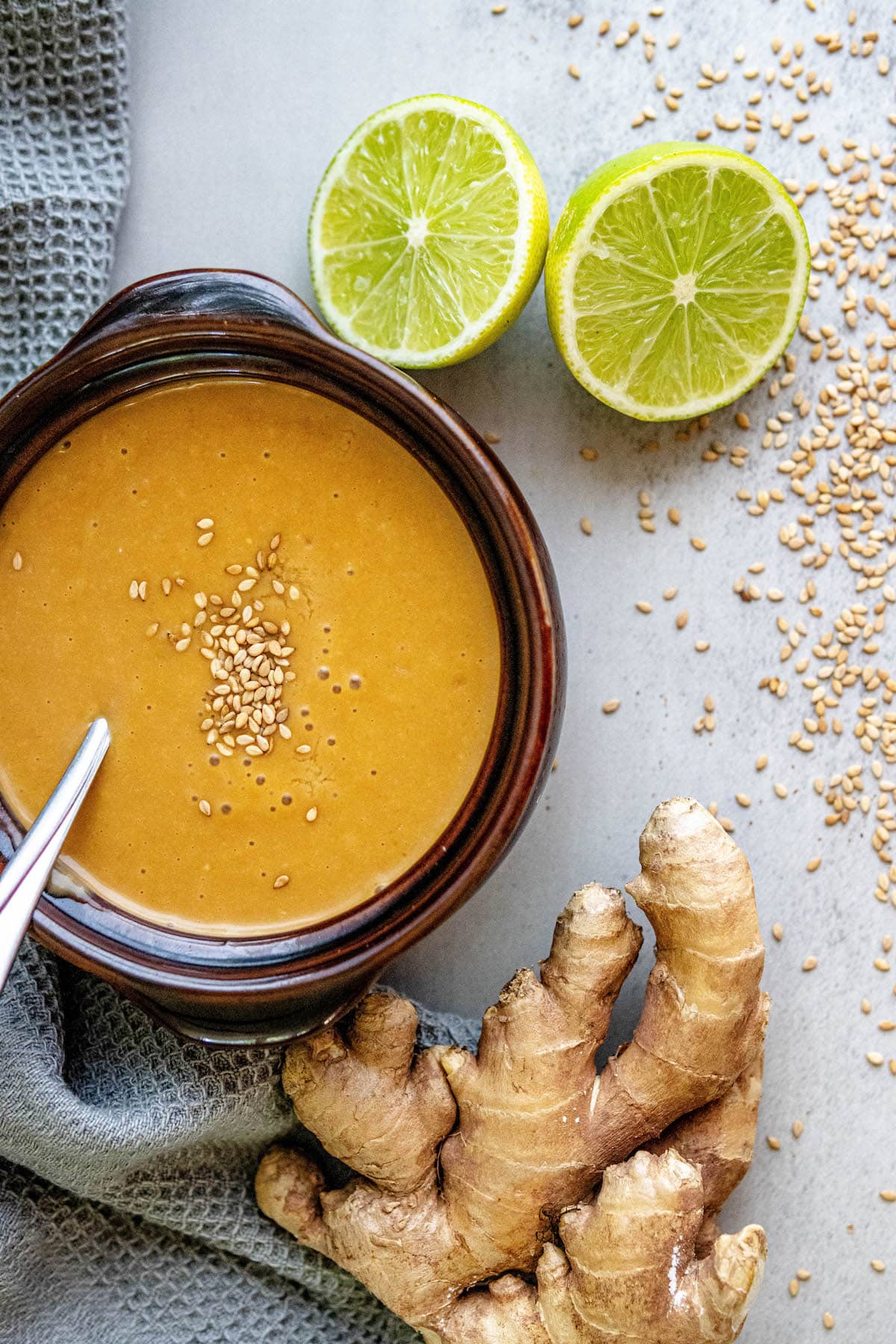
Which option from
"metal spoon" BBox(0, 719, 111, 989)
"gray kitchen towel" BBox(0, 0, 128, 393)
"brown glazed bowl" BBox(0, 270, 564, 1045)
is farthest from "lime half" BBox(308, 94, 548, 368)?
"metal spoon" BBox(0, 719, 111, 989)

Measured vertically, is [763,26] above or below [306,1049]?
→ above

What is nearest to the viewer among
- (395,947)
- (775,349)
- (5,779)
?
(395,947)

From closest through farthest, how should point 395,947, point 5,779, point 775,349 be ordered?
point 395,947
point 5,779
point 775,349

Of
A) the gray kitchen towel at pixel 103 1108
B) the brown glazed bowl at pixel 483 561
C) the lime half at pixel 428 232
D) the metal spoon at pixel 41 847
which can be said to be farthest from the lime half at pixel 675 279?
the metal spoon at pixel 41 847

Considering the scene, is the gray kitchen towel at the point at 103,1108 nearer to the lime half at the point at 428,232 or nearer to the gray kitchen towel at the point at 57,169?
the gray kitchen towel at the point at 57,169

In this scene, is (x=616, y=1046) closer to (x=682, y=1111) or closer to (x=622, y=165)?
(x=682, y=1111)

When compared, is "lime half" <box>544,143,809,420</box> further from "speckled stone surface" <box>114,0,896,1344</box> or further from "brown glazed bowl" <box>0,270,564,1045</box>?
"brown glazed bowl" <box>0,270,564,1045</box>

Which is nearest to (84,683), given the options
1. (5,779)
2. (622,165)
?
(5,779)
